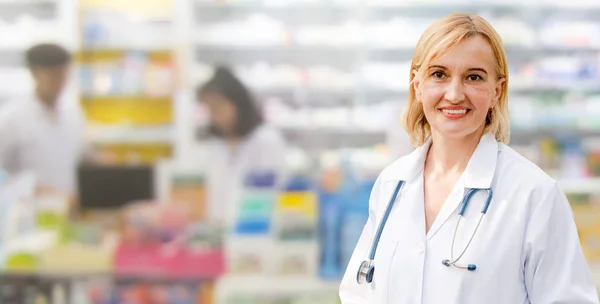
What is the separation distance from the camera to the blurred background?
14.1ft

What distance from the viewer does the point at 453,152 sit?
1340 mm

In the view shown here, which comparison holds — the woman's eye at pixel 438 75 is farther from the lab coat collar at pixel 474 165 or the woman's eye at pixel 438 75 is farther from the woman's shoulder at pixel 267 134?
the woman's shoulder at pixel 267 134

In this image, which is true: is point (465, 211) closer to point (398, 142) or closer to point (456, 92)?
point (456, 92)

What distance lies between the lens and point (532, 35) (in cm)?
476

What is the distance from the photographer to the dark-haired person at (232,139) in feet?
14.4

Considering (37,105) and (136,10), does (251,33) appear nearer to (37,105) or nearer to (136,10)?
(136,10)

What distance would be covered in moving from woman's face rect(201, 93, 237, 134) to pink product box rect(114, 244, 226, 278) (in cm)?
82

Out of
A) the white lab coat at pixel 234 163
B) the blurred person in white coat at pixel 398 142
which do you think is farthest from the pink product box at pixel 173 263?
the blurred person in white coat at pixel 398 142

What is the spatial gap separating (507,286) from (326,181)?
3.21 meters

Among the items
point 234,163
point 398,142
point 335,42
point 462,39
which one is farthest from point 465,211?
point 335,42

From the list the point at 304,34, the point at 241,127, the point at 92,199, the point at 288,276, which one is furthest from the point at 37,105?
the point at 288,276

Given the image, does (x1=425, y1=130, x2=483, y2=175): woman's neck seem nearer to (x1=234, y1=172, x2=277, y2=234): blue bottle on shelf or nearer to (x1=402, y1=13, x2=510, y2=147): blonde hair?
(x1=402, y1=13, x2=510, y2=147): blonde hair

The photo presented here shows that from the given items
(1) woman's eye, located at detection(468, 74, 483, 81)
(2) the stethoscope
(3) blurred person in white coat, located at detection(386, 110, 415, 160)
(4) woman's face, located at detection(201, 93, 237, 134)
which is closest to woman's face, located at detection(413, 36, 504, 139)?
(1) woman's eye, located at detection(468, 74, 483, 81)

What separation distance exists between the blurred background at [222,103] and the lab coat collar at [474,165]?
2.74 meters
